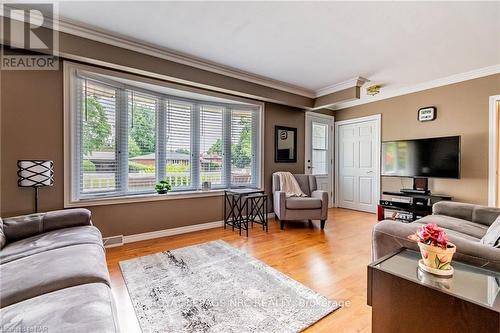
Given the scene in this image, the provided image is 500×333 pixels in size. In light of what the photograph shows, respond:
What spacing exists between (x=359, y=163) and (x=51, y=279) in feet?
17.1

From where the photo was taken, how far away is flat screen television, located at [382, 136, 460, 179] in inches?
133

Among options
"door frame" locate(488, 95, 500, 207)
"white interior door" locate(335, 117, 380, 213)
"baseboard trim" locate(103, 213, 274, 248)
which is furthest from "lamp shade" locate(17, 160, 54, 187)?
"door frame" locate(488, 95, 500, 207)

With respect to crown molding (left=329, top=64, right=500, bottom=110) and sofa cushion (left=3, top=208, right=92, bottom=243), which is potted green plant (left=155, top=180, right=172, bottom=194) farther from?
crown molding (left=329, top=64, right=500, bottom=110)

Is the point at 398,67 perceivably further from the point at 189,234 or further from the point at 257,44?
the point at 189,234

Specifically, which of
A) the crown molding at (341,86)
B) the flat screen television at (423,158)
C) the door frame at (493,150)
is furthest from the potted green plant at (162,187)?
the door frame at (493,150)

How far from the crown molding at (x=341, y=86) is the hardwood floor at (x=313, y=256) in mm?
2378

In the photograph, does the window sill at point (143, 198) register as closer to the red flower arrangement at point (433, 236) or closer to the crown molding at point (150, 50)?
the crown molding at point (150, 50)

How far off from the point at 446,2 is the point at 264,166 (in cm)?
306

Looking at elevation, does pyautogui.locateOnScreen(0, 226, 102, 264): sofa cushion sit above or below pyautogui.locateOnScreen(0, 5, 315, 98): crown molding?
below

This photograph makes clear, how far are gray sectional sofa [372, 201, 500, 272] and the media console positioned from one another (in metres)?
1.06

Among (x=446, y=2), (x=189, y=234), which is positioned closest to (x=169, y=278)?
(x=189, y=234)

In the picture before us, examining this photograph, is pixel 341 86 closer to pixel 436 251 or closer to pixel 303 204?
pixel 303 204

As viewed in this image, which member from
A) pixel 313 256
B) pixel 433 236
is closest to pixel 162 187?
pixel 313 256

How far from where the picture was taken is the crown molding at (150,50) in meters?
2.32
